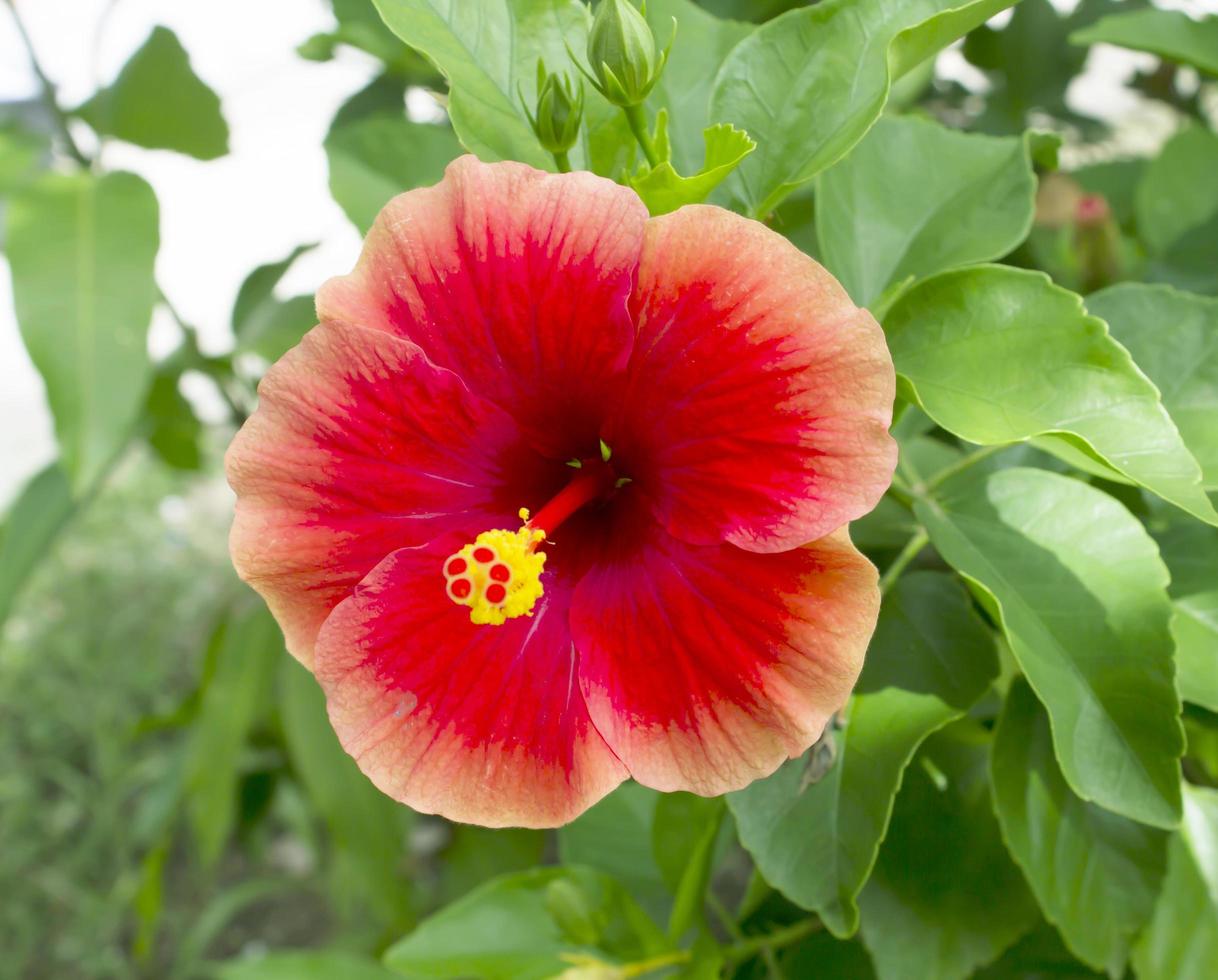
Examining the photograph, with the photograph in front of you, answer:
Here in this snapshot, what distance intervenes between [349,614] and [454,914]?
0.40 meters

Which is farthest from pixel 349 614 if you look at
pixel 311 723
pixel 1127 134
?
pixel 1127 134

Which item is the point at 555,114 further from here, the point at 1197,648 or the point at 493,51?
the point at 1197,648

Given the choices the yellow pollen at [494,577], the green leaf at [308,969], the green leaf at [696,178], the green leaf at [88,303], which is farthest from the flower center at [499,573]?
the green leaf at [308,969]

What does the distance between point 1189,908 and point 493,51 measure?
0.68 m

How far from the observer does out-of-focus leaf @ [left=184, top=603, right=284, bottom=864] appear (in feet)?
4.48

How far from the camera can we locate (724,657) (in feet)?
1.73

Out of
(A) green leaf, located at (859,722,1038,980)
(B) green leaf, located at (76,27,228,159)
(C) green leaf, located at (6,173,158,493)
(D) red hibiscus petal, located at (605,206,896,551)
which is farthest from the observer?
(B) green leaf, located at (76,27,228,159)

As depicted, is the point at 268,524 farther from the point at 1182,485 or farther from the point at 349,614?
the point at 1182,485

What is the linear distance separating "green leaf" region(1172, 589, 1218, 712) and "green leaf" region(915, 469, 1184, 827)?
0.13ft

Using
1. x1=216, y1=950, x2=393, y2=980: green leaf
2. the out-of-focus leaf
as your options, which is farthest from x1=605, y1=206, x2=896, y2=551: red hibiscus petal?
the out-of-focus leaf

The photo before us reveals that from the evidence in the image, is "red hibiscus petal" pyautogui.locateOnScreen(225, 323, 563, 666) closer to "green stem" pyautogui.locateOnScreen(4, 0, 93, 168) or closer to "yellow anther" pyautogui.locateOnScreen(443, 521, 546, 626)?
"yellow anther" pyautogui.locateOnScreen(443, 521, 546, 626)

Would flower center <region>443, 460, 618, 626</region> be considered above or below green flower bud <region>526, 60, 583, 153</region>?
below

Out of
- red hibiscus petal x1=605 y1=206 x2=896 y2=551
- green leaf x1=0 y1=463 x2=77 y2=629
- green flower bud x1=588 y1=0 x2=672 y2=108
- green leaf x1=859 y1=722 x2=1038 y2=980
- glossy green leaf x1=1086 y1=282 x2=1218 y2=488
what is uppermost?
green flower bud x1=588 y1=0 x2=672 y2=108

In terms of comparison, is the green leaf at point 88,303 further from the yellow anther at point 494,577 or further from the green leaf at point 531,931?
the yellow anther at point 494,577
